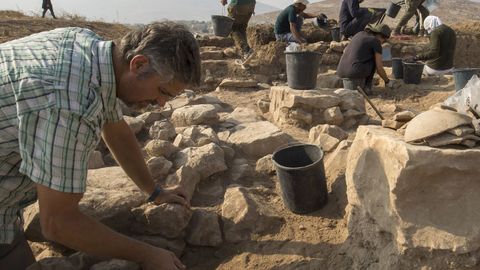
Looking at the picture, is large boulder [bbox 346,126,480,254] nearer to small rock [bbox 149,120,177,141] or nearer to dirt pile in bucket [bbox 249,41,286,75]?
small rock [bbox 149,120,177,141]

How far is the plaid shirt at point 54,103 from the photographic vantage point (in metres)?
1.50

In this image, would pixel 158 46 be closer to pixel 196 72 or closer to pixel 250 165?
pixel 196 72

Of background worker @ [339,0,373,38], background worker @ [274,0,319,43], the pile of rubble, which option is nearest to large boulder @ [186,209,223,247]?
the pile of rubble

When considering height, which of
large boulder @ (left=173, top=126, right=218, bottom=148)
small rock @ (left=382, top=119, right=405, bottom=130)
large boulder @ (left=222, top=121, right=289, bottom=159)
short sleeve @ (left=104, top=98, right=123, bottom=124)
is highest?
short sleeve @ (left=104, top=98, right=123, bottom=124)

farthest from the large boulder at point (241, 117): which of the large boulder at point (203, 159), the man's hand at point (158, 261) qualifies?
the man's hand at point (158, 261)

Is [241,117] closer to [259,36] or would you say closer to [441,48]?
[441,48]

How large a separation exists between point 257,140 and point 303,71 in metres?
1.89

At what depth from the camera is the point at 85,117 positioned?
5.06ft

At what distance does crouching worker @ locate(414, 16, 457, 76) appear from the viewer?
22.6 feet

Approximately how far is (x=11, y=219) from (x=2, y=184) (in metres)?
0.27

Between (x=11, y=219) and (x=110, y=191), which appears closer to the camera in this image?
(x=11, y=219)

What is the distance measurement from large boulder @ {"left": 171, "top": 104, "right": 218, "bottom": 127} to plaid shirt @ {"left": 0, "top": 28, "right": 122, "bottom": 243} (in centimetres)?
267

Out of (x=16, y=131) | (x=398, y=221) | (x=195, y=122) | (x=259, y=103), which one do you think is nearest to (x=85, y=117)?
(x=16, y=131)

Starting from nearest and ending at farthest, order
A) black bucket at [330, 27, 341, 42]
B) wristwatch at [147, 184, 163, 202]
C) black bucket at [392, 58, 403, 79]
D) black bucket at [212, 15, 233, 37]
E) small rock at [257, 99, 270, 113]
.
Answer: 1. wristwatch at [147, 184, 163, 202]
2. small rock at [257, 99, 270, 113]
3. black bucket at [392, 58, 403, 79]
4. black bucket at [330, 27, 341, 42]
5. black bucket at [212, 15, 233, 37]
